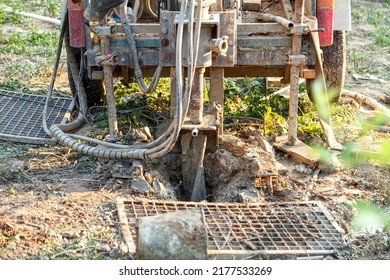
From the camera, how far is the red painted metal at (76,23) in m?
6.37

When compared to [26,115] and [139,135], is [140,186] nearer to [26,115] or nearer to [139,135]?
[139,135]

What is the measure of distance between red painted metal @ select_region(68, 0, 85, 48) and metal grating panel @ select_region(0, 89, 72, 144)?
0.78 meters

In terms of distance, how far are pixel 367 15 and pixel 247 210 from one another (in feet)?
21.8

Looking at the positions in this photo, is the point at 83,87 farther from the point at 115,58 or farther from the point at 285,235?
the point at 285,235

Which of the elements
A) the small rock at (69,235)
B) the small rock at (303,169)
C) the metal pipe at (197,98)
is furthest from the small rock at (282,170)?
the small rock at (69,235)

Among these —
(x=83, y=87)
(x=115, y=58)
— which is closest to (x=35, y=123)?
(x=83, y=87)

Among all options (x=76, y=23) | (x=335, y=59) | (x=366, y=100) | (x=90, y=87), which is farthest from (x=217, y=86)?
(x=366, y=100)

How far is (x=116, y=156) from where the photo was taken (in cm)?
577

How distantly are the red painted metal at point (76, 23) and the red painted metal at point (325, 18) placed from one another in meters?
1.75

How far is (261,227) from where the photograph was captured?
5102 millimetres

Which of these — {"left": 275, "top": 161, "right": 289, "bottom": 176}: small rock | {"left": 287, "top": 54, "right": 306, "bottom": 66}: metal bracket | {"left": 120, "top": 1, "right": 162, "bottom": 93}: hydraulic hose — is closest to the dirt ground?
{"left": 275, "top": 161, "right": 289, "bottom": 176}: small rock

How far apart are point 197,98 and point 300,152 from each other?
3.23 ft

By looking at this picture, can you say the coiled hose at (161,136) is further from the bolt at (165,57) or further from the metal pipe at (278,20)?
the metal pipe at (278,20)

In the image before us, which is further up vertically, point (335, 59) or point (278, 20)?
point (278, 20)
